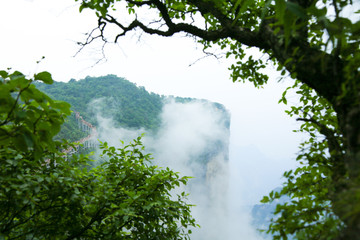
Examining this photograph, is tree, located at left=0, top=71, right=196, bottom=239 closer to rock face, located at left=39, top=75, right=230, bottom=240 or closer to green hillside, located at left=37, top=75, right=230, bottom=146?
rock face, located at left=39, top=75, right=230, bottom=240

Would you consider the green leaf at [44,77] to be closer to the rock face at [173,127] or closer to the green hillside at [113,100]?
the rock face at [173,127]

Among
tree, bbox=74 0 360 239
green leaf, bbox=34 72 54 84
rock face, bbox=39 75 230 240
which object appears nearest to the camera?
tree, bbox=74 0 360 239

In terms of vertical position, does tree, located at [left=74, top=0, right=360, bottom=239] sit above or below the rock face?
below

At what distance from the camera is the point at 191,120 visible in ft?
402

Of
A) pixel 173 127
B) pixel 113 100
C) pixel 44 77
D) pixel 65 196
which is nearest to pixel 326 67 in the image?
pixel 44 77

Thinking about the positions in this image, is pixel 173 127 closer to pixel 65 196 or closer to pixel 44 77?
pixel 65 196

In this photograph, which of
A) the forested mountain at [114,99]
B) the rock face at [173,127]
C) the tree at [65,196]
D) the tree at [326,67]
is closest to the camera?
the tree at [326,67]

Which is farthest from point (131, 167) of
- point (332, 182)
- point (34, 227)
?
point (332, 182)

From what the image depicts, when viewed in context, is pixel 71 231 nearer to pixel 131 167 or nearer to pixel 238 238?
pixel 131 167

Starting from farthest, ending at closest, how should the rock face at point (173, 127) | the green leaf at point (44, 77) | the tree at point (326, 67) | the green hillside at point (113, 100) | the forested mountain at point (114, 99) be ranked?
the rock face at point (173, 127)
the forested mountain at point (114, 99)
the green hillside at point (113, 100)
the green leaf at point (44, 77)
the tree at point (326, 67)

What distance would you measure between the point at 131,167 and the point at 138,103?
3107 inches

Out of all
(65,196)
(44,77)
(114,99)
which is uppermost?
(114,99)

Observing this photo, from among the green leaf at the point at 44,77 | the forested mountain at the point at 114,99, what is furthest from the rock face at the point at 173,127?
the green leaf at the point at 44,77

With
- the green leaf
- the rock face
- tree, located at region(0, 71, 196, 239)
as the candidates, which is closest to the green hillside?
the rock face
